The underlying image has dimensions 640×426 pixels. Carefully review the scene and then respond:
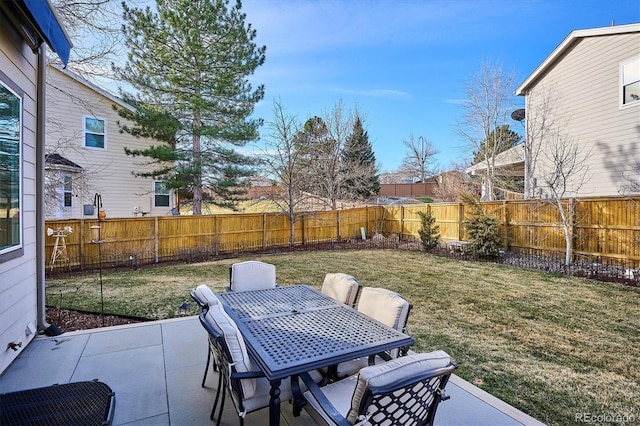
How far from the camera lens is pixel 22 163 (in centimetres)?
329

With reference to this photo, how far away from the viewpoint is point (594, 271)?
23.6ft

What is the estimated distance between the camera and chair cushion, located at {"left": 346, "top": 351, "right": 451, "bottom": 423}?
4.37 ft

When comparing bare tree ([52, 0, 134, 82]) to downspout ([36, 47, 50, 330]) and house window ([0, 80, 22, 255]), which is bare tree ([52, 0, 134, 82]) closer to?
downspout ([36, 47, 50, 330])

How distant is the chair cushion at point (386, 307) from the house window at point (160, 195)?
40.4 ft

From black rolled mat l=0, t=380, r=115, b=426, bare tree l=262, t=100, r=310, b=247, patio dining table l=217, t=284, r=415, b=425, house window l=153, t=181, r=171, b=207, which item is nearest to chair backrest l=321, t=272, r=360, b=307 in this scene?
patio dining table l=217, t=284, r=415, b=425

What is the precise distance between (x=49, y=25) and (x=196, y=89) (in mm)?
9357

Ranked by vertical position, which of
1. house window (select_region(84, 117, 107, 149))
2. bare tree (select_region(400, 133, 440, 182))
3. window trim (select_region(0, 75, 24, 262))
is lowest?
window trim (select_region(0, 75, 24, 262))

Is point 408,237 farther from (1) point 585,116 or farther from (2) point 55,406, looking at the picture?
(2) point 55,406

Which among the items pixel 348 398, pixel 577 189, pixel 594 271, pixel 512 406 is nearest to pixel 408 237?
pixel 577 189

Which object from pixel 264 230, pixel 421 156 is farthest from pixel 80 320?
pixel 421 156

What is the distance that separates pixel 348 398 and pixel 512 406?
151 cm

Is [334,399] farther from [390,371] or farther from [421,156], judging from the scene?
[421,156]

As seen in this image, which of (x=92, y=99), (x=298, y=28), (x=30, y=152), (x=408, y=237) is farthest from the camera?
(x=408, y=237)

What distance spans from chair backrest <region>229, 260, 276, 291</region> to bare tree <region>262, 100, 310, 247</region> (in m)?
8.15
